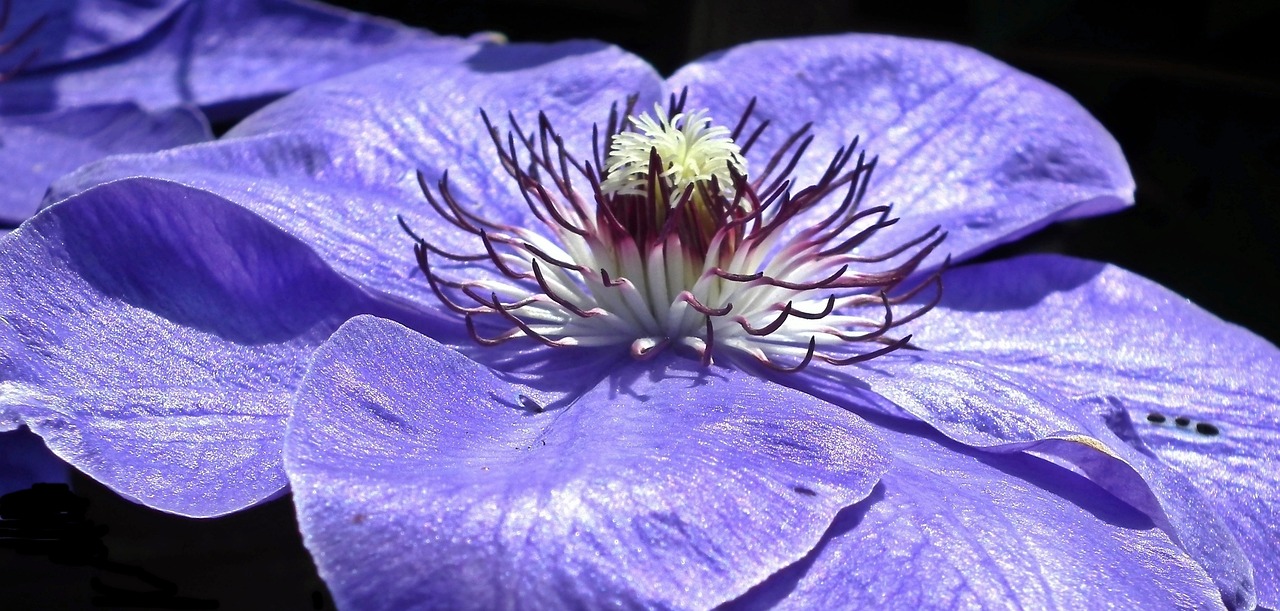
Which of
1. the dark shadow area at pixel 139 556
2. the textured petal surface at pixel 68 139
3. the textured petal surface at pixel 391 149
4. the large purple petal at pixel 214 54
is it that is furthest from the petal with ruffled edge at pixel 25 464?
the large purple petal at pixel 214 54

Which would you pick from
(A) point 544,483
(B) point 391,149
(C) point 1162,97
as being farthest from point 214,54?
(C) point 1162,97

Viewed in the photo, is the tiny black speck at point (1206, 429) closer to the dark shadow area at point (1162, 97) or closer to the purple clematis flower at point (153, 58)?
the dark shadow area at point (1162, 97)

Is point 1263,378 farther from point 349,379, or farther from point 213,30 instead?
point 213,30

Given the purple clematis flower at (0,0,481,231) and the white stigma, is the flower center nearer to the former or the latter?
the white stigma

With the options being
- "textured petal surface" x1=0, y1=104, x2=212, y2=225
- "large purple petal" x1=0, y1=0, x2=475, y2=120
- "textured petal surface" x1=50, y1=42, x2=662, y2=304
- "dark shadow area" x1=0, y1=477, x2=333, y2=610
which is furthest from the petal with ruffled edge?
"large purple petal" x1=0, y1=0, x2=475, y2=120

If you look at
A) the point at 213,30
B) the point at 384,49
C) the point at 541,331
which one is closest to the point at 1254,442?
the point at 541,331

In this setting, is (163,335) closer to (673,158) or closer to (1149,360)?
(673,158)
